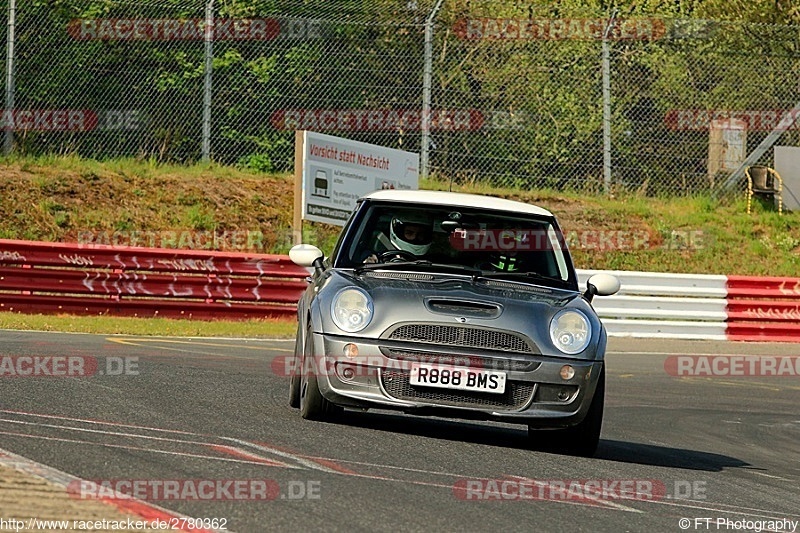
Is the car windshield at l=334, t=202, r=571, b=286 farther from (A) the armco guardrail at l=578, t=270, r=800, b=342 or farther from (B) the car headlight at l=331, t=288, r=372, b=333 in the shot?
(A) the armco guardrail at l=578, t=270, r=800, b=342

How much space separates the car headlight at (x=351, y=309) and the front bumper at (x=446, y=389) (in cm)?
9

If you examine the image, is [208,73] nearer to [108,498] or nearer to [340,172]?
[340,172]

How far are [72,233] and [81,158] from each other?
64.7 inches

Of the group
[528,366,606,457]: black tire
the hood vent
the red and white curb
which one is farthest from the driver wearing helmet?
the red and white curb

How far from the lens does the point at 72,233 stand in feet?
69.2

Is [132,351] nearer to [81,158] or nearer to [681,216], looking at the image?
[81,158]

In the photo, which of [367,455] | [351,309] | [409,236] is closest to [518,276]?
[409,236]

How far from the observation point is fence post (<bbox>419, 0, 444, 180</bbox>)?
21.2m

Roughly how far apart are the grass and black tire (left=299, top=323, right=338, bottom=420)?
7601mm

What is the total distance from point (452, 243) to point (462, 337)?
1.16 metres

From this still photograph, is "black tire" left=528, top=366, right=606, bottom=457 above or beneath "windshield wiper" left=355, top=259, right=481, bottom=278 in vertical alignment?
beneath

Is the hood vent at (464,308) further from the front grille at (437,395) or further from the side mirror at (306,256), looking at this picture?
the side mirror at (306,256)

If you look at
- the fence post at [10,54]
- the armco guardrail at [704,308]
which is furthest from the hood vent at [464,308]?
the fence post at [10,54]

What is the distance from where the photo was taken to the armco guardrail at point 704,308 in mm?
19688
